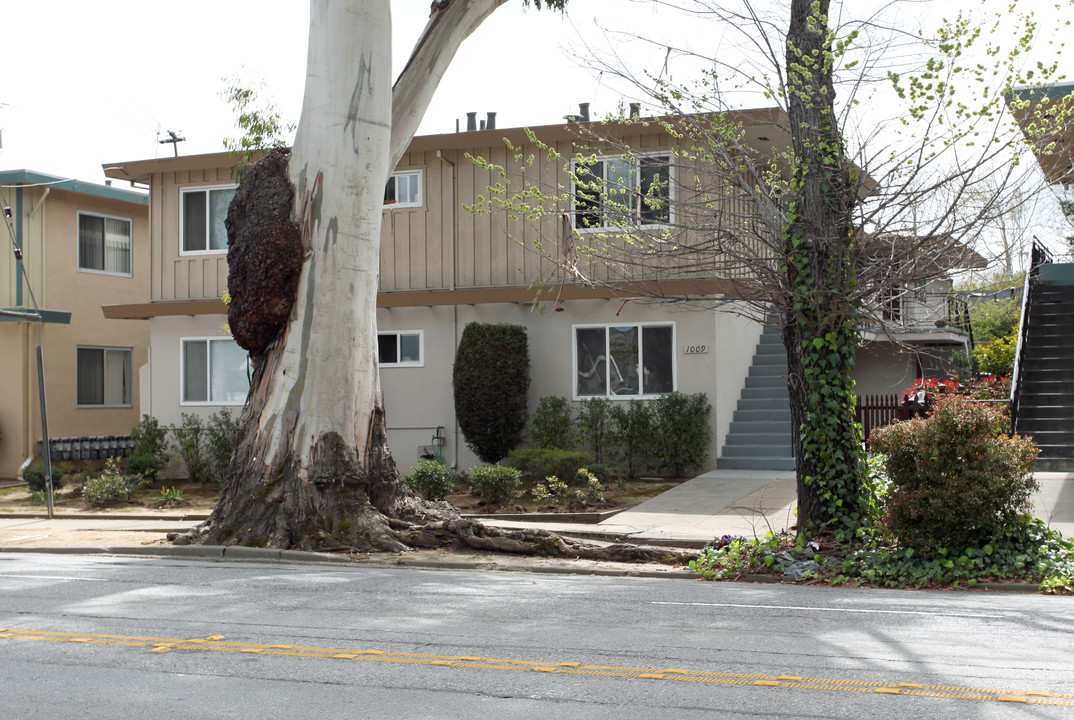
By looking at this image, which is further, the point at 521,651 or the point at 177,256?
the point at 177,256

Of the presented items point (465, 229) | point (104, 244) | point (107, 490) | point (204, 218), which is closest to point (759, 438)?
point (465, 229)

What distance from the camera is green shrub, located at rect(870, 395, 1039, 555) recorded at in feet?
31.8

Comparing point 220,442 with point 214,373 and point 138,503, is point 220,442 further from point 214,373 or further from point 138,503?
point 138,503

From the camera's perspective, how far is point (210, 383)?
21859mm

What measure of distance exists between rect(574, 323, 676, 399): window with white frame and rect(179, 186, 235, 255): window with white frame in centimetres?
835

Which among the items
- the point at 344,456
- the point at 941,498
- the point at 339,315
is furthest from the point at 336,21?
the point at 941,498

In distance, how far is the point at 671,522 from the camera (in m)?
13.6

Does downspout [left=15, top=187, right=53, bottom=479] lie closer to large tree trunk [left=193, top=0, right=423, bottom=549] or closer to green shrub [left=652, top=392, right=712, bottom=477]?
large tree trunk [left=193, top=0, right=423, bottom=549]

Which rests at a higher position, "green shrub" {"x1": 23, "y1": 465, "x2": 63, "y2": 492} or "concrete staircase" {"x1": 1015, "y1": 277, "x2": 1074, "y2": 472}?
"concrete staircase" {"x1": 1015, "y1": 277, "x2": 1074, "y2": 472}

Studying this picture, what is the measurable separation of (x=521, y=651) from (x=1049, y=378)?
14.9 m

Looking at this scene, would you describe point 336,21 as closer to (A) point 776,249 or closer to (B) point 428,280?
(A) point 776,249

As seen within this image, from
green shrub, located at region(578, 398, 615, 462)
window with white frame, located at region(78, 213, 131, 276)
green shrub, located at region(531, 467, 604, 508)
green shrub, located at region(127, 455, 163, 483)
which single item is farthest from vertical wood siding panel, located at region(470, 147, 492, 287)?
window with white frame, located at region(78, 213, 131, 276)

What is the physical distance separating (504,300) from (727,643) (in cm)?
1299

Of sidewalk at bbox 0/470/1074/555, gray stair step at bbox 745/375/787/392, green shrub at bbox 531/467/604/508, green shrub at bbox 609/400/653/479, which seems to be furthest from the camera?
gray stair step at bbox 745/375/787/392
